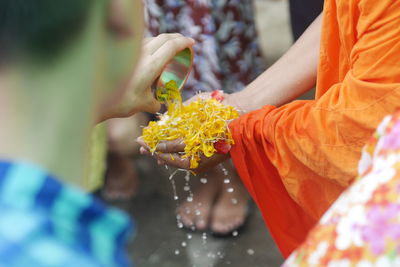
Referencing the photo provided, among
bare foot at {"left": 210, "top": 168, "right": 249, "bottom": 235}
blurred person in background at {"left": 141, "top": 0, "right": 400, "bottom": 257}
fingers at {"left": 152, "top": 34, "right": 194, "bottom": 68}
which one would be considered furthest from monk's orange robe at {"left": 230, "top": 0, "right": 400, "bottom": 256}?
bare foot at {"left": 210, "top": 168, "right": 249, "bottom": 235}

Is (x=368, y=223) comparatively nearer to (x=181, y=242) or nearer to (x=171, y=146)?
(x=171, y=146)

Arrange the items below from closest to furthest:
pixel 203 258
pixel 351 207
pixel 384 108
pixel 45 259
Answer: pixel 45 259, pixel 351 207, pixel 384 108, pixel 203 258

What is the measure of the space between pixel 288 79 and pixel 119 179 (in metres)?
1.46

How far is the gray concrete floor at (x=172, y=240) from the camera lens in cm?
262

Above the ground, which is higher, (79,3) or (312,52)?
(79,3)

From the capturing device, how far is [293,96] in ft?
6.14

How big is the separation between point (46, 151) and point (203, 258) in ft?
6.91

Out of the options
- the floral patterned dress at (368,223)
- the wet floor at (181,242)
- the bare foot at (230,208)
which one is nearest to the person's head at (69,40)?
the floral patterned dress at (368,223)

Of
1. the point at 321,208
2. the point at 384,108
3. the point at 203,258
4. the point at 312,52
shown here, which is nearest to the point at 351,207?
the point at 384,108

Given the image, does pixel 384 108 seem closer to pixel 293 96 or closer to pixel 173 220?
pixel 293 96

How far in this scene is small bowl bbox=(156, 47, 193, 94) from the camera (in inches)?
59.6

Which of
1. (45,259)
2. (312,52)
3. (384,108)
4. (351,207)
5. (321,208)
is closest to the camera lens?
(45,259)

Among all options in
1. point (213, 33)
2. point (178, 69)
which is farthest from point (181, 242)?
point (178, 69)

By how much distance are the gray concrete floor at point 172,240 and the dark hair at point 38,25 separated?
210 cm
